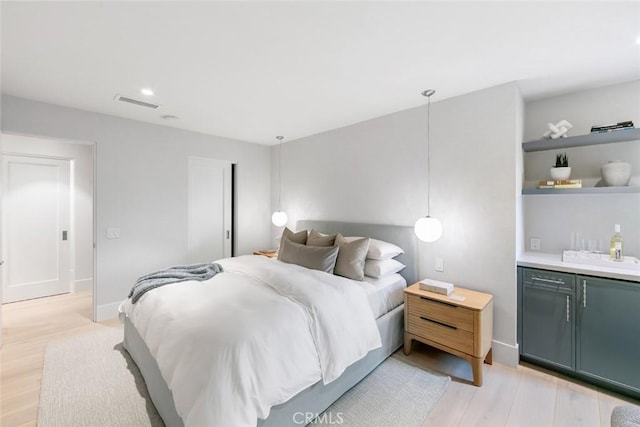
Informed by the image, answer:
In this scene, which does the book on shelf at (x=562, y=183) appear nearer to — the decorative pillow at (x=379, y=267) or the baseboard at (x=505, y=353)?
the baseboard at (x=505, y=353)

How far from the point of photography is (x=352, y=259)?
8.99 ft

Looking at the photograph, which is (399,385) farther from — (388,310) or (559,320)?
(559,320)

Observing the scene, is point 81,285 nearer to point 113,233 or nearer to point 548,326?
point 113,233

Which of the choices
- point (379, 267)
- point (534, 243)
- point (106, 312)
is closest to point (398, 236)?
point (379, 267)

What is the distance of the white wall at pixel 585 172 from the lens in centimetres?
233

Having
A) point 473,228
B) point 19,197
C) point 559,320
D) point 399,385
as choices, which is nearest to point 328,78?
point 473,228

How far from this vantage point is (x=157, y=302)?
2.01m

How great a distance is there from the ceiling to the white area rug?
8.41 ft

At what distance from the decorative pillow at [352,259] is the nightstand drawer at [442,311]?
54 cm

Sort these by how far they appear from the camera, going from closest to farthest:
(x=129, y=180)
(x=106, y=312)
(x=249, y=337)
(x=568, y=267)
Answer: (x=249, y=337) → (x=568, y=267) → (x=106, y=312) → (x=129, y=180)

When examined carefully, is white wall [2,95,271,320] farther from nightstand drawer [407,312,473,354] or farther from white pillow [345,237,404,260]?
nightstand drawer [407,312,473,354]

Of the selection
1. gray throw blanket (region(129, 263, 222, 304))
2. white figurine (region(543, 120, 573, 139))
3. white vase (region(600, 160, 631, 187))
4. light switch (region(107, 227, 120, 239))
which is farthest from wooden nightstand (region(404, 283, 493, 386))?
light switch (region(107, 227, 120, 239))

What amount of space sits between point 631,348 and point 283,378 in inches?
98.8

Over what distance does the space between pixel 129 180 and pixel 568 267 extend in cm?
482
